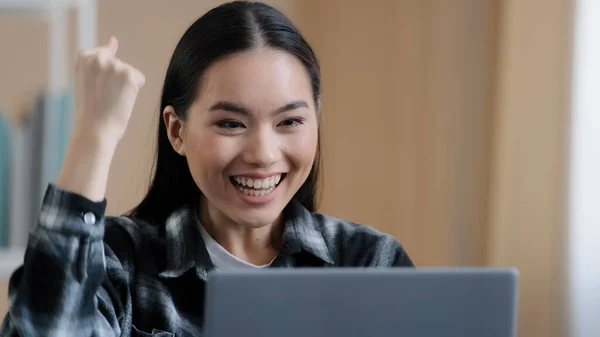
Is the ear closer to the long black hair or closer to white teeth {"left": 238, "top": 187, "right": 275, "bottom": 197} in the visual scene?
the long black hair

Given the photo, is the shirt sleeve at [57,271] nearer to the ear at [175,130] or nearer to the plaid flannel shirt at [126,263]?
the plaid flannel shirt at [126,263]

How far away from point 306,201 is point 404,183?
129 centimetres

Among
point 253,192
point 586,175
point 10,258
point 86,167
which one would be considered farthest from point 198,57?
point 10,258

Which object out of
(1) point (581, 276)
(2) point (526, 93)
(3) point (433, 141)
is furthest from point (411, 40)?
(1) point (581, 276)

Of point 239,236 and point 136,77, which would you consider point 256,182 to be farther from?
point 136,77

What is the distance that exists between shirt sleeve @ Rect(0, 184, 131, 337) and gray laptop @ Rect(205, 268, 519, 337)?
0.33 metres

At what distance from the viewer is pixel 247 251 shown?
4.70ft

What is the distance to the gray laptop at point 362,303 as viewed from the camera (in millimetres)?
792

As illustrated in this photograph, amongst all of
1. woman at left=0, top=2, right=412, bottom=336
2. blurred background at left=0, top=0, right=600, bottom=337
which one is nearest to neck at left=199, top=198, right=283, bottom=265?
woman at left=0, top=2, right=412, bottom=336

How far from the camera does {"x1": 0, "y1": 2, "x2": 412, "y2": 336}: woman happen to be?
41.6 inches

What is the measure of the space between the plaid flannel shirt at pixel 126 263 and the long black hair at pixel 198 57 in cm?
6

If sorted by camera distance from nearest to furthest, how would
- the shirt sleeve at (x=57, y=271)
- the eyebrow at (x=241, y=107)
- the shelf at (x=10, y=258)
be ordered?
the shirt sleeve at (x=57, y=271), the eyebrow at (x=241, y=107), the shelf at (x=10, y=258)

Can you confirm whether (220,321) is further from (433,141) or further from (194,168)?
(433,141)

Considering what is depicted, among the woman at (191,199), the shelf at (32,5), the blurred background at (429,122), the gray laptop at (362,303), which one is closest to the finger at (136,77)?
the woman at (191,199)
